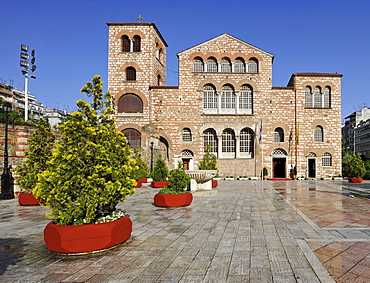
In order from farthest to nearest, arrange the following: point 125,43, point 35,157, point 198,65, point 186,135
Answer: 1. point 198,65
2. point 186,135
3. point 125,43
4. point 35,157

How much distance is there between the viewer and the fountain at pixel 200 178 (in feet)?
51.5

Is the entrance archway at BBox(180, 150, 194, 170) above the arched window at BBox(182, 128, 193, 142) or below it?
below

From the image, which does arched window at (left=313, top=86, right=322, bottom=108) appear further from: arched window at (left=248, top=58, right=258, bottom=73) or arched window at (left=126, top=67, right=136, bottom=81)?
arched window at (left=126, top=67, right=136, bottom=81)

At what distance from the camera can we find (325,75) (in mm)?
30156

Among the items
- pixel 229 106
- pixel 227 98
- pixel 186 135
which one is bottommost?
pixel 186 135

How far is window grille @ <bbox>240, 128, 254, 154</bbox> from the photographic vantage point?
29.9 meters

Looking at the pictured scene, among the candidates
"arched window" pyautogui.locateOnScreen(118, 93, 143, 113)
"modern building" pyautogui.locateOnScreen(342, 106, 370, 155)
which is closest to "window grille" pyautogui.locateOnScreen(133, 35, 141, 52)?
"arched window" pyautogui.locateOnScreen(118, 93, 143, 113)

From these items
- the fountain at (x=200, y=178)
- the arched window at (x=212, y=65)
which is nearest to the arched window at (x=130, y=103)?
the arched window at (x=212, y=65)

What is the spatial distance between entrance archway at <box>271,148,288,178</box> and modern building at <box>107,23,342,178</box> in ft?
0.34

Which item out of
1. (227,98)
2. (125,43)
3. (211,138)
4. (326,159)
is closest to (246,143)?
(211,138)

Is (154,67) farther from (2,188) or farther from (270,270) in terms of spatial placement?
(270,270)

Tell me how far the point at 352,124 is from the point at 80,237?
297 feet

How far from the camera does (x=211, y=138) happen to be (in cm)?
3006

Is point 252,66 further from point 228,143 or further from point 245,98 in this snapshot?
point 228,143
